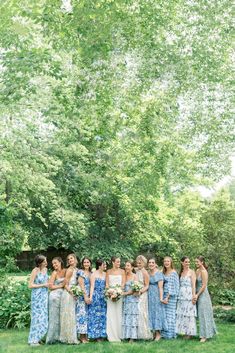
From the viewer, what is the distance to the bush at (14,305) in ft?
40.8

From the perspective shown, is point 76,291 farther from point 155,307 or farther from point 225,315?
point 225,315

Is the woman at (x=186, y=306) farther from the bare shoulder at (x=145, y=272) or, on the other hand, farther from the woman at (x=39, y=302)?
the woman at (x=39, y=302)

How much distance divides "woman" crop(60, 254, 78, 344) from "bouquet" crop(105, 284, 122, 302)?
727 mm

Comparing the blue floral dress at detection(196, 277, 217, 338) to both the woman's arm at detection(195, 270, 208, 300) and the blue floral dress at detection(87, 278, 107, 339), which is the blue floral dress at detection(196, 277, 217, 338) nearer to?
the woman's arm at detection(195, 270, 208, 300)

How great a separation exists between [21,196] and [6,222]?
11.0 meters

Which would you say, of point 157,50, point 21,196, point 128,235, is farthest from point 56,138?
point 157,50

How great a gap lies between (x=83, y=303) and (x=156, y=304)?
157 centimetres

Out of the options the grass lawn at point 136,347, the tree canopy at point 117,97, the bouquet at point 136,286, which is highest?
the tree canopy at point 117,97

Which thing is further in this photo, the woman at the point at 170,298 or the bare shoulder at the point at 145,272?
the bare shoulder at the point at 145,272

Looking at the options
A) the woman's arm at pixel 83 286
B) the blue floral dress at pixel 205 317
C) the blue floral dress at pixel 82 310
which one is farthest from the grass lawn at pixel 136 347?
the woman's arm at pixel 83 286

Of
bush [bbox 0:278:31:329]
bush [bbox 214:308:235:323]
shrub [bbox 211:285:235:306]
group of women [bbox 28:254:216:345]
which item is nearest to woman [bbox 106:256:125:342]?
group of women [bbox 28:254:216:345]

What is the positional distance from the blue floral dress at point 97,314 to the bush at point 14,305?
93.1 inches

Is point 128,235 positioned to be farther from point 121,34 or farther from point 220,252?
point 121,34

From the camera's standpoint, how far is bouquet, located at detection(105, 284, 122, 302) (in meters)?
10.6
